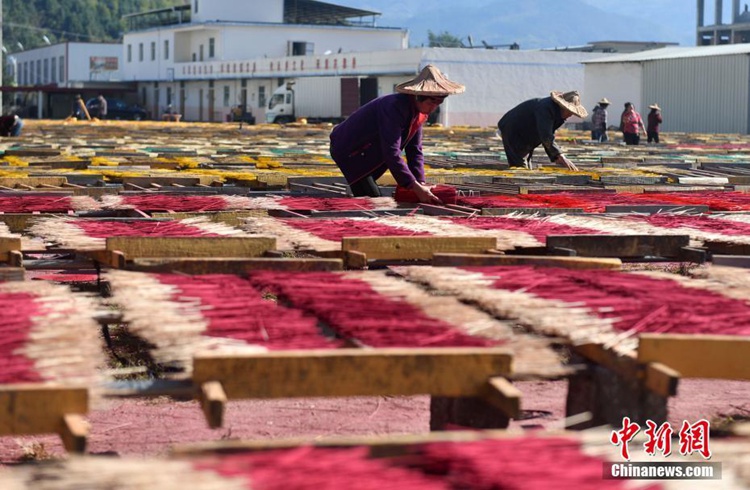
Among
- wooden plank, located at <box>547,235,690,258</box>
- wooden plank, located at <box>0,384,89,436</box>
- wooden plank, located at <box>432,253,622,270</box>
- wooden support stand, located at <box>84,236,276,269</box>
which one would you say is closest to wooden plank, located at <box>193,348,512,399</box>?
wooden plank, located at <box>0,384,89,436</box>

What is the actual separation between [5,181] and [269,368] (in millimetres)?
9452

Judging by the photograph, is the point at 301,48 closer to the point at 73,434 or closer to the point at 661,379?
the point at 661,379

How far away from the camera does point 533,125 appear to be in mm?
15430

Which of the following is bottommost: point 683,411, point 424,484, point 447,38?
point 683,411

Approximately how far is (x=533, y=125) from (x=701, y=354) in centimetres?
1110

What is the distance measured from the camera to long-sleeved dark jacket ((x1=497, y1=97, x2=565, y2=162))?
14602mm

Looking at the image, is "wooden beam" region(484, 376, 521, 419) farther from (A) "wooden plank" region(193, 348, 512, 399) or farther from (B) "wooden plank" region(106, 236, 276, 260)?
(B) "wooden plank" region(106, 236, 276, 260)

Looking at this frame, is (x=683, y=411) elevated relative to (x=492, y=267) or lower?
lower

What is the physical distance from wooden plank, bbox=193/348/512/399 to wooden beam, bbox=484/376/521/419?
0.13 feet

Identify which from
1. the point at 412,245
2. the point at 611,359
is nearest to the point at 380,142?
the point at 412,245

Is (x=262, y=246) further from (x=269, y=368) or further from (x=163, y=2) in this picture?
(x=163, y=2)

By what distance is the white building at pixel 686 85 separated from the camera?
4606 cm

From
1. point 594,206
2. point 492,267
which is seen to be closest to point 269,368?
point 492,267

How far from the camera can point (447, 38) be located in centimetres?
18825
